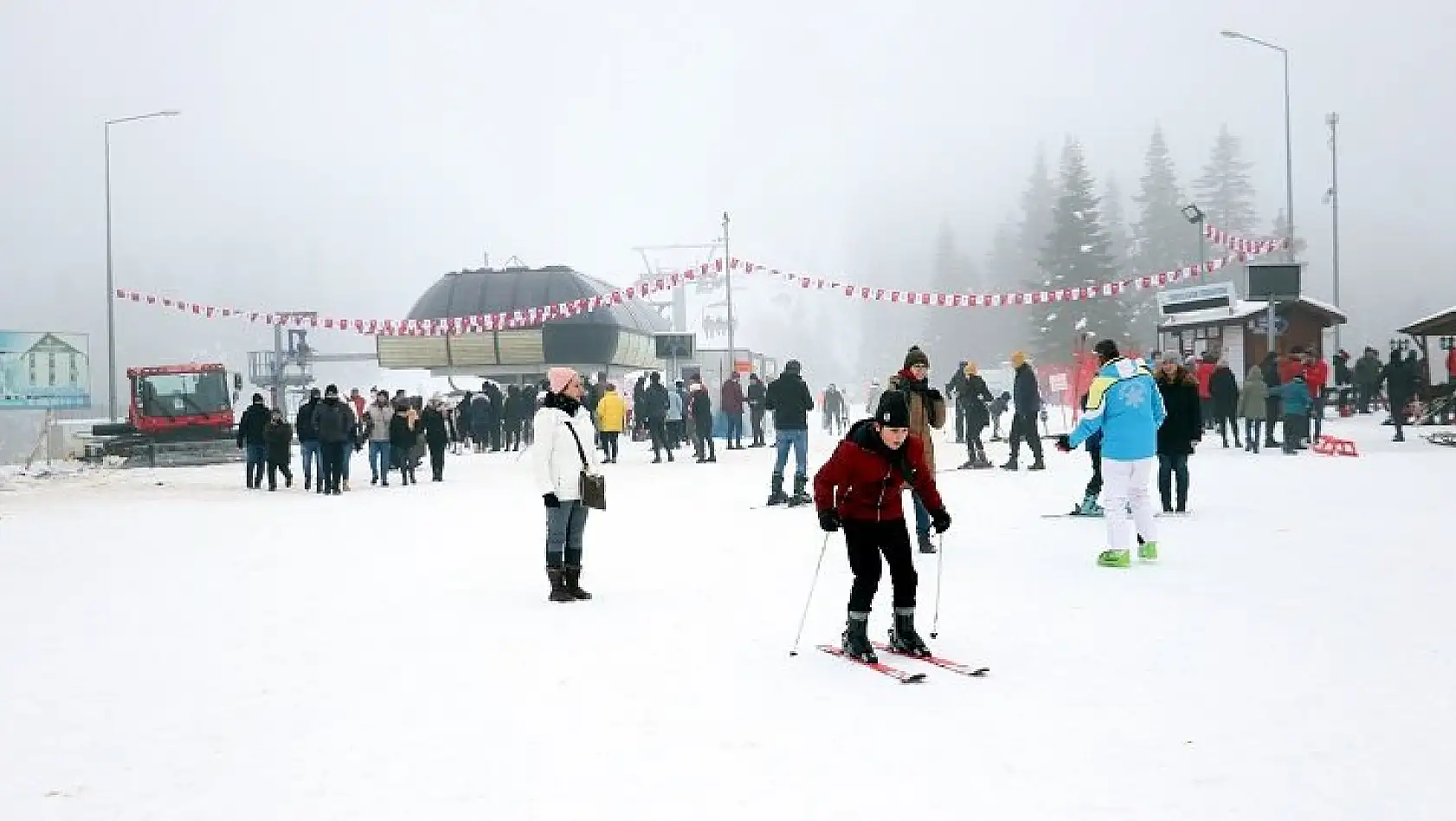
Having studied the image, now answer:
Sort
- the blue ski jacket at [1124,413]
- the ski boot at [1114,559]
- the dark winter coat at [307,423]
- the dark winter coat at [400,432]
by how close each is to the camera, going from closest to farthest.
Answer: the ski boot at [1114,559]
the blue ski jacket at [1124,413]
the dark winter coat at [307,423]
the dark winter coat at [400,432]

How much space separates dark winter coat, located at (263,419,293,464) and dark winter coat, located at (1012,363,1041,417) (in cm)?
1280

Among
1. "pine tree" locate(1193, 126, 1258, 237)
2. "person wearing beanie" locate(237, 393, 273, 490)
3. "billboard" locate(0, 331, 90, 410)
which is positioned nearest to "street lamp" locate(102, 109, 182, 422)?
"billboard" locate(0, 331, 90, 410)

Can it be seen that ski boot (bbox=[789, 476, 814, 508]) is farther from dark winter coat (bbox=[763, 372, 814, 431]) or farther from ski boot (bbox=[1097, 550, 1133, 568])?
ski boot (bbox=[1097, 550, 1133, 568])

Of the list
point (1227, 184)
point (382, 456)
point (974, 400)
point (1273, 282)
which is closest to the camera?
point (974, 400)

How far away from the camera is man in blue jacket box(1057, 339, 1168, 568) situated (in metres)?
9.60

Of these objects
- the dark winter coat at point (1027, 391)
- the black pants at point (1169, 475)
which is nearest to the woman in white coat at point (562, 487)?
the black pants at point (1169, 475)

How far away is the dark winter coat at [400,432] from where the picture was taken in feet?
71.7

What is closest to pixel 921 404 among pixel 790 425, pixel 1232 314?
pixel 790 425

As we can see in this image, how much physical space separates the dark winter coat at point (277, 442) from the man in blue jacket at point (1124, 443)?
53.0 feet

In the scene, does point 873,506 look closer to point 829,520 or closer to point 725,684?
point 829,520

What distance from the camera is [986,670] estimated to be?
6.18 m

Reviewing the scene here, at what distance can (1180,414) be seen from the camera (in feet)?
39.6

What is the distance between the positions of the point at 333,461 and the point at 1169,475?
1359 centimetres

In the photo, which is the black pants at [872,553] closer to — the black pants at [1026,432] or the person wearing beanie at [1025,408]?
the person wearing beanie at [1025,408]
